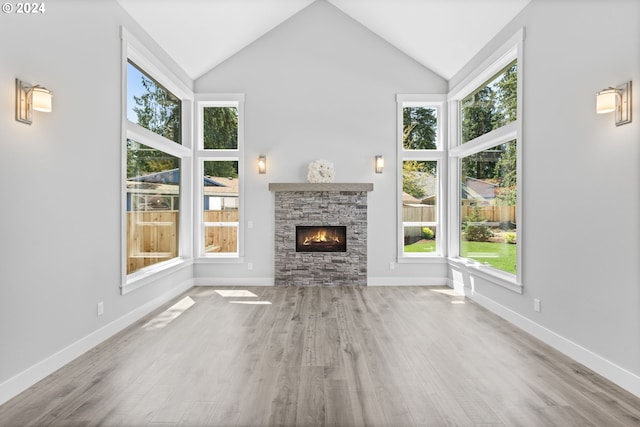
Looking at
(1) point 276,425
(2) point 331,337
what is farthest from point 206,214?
(1) point 276,425

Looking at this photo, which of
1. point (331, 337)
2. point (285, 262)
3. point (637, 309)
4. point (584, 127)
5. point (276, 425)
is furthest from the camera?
point (285, 262)

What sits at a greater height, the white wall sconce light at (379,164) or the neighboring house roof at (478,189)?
the white wall sconce light at (379,164)

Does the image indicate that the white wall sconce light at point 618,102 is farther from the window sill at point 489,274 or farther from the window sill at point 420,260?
the window sill at point 420,260

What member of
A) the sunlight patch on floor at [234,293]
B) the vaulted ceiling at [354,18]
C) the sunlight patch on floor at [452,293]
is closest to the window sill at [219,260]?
the sunlight patch on floor at [234,293]

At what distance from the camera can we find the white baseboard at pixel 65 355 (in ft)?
8.00

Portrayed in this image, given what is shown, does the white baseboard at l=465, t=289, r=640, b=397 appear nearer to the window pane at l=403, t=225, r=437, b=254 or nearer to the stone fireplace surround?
the window pane at l=403, t=225, r=437, b=254

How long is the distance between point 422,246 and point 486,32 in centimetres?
335

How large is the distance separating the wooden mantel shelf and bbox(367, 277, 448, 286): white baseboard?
5.16 feet

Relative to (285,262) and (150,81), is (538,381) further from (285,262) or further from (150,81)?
(150,81)

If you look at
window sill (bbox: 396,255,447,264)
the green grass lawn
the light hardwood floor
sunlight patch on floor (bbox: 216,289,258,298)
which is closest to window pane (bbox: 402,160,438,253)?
the green grass lawn

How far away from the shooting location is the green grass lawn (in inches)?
173

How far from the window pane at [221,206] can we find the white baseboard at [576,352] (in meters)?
4.16

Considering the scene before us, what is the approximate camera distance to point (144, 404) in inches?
92.4

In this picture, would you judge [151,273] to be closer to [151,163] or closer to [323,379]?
[151,163]
